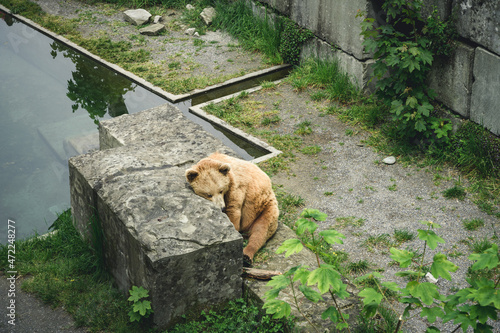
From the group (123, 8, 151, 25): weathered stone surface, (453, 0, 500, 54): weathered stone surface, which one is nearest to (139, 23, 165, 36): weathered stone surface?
(123, 8, 151, 25): weathered stone surface

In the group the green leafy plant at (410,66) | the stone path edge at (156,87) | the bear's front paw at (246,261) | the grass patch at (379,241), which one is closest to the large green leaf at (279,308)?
the bear's front paw at (246,261)

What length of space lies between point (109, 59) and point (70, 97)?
1.54 metres

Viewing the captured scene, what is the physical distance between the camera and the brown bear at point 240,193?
4.91m

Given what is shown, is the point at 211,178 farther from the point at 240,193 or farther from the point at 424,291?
the point at 424,291

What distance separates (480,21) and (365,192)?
104 inches

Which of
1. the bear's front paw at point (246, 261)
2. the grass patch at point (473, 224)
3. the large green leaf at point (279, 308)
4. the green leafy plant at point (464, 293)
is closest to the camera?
the green leafy plant at point (464, 293)

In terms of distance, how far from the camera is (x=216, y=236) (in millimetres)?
4496

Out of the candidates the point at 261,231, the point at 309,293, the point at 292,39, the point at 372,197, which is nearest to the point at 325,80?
the point at 292,39

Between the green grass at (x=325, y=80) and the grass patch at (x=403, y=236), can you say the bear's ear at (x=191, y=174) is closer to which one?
the grass patch at (x=403, y=236)

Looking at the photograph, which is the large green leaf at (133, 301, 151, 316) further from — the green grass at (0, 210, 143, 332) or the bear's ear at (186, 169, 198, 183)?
the bear's ear at (186, 169, 198, 183)

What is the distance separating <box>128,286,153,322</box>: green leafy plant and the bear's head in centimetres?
99

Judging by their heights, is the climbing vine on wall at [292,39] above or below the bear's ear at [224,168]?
below

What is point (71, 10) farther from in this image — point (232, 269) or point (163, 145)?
point (232, 269)

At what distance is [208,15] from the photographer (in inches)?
495
